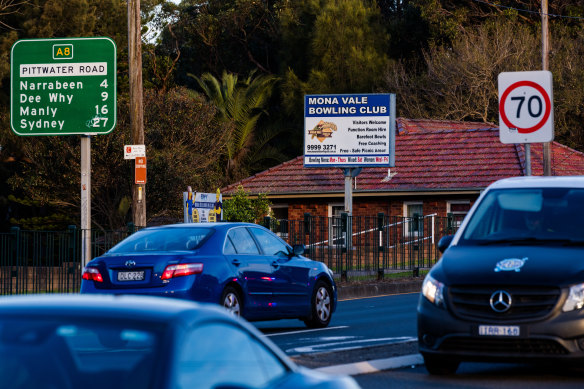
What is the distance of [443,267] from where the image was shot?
31.7ft

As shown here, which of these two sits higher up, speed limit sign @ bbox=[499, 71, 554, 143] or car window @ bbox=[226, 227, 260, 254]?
speed limit sign @ bbox=[499, 71, 554, 143]

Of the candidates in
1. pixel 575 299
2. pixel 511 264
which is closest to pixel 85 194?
pixel 511 264

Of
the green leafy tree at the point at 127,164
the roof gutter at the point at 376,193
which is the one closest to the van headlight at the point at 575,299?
the roof gutter at the point at 376,193

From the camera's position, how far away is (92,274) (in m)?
13.3

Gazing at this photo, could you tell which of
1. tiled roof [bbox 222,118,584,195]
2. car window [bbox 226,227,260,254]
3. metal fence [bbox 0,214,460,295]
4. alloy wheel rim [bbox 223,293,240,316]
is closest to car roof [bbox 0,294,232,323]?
alloy wheel rim [bbox 223,293,240,316]

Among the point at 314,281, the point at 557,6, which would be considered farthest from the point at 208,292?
the point at 557,6

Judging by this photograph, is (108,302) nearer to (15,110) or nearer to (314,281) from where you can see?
(314,281)

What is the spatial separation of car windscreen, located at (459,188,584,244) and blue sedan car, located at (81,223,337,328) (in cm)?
389

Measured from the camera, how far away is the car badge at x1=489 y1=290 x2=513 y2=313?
9156mm

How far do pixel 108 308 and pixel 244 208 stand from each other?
1253 inches

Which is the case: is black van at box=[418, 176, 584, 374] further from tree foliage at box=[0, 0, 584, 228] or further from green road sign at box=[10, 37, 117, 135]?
tree foliage at box=[0, 0, 584, 228]

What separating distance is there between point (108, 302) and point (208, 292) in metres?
8.77

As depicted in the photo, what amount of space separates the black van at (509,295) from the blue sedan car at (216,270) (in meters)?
3.88

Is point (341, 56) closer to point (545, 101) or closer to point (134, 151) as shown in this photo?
point (134, 151)
